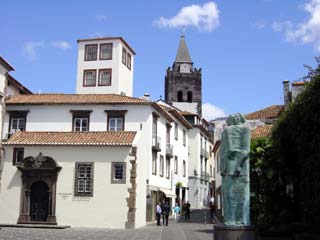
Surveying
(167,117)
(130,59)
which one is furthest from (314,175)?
(130,59)

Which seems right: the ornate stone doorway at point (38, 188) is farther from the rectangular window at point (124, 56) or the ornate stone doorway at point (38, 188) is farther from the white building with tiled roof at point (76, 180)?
the rectangular window at point (124, 56)

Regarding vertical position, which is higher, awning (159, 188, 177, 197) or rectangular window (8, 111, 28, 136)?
rectangular window (8, 111, 28, 136)

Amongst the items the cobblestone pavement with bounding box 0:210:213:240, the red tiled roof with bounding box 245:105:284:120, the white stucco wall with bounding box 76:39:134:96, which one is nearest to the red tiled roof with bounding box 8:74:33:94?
the white stucco wall with bounding box 76:39:134:96

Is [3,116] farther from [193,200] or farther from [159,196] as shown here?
[193,200]

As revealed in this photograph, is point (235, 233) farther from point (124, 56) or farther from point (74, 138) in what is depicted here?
point (124, 56)

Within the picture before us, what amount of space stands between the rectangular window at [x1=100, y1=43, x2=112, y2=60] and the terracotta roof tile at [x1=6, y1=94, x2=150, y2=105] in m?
10.9

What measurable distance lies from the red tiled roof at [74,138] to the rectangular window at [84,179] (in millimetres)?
1533

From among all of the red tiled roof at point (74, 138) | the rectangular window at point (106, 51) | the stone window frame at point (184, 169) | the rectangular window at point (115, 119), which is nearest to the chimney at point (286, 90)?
the rectangular window at point (115, 119)

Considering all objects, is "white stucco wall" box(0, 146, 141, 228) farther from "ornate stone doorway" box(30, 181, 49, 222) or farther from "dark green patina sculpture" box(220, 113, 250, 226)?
"dark green patina sculpture" box(220, 113, 250, 226)

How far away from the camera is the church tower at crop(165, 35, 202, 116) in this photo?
89.9 m

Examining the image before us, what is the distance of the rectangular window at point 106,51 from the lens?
50.6 meters

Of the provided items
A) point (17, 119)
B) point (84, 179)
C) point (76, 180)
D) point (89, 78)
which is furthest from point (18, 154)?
point (89, 78)

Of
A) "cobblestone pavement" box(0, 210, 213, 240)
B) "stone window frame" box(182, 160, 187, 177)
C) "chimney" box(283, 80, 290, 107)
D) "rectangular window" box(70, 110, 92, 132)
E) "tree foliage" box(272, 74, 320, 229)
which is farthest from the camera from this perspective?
"stone window frame" box(182, 160, 187, 177)

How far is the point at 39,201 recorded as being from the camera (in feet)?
103
